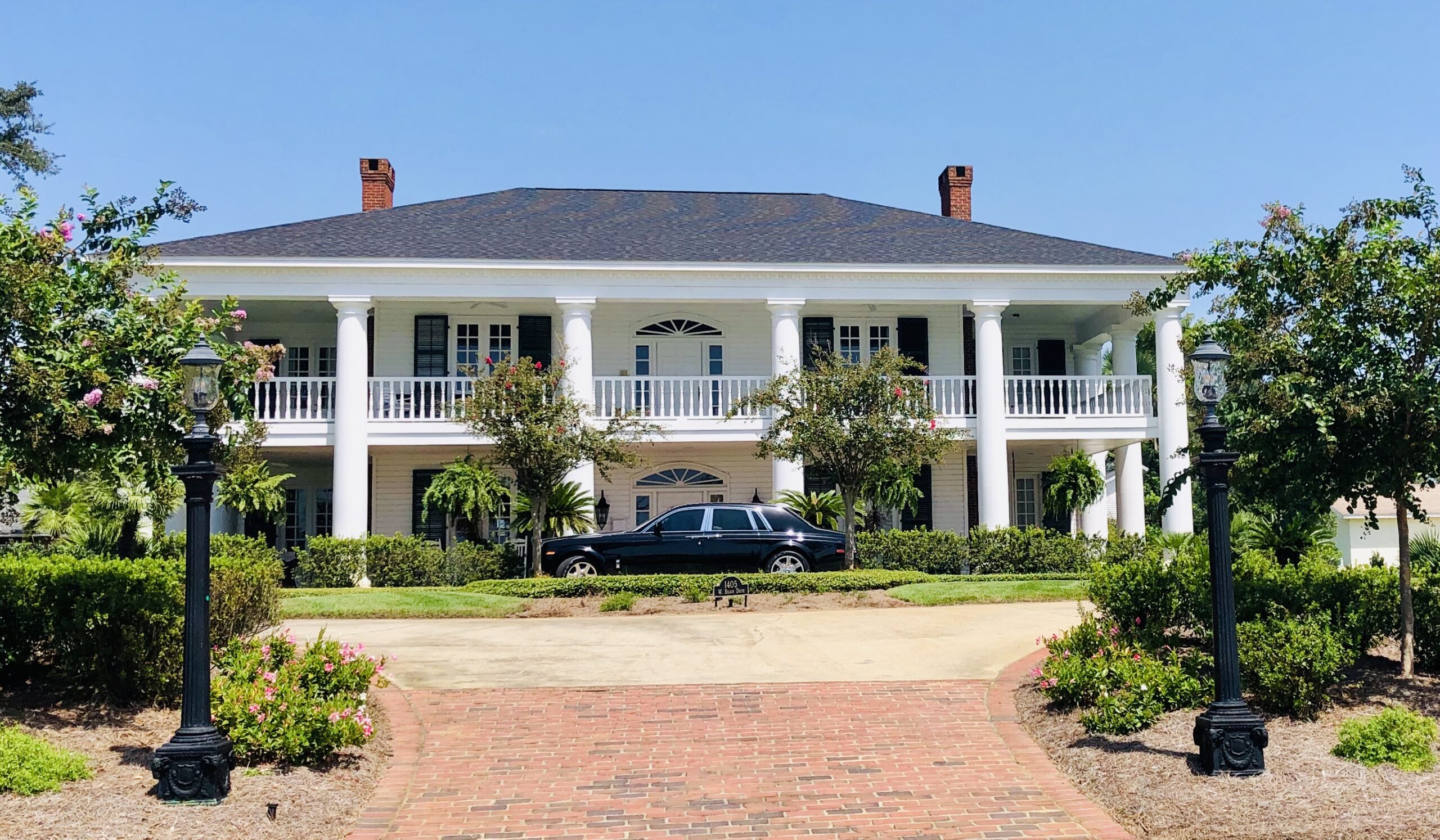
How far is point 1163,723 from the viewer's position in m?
8.88

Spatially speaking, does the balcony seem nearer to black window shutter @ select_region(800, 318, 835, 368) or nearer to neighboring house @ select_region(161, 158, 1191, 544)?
neighboring house @ select_region(161, 158, 1191, 544)

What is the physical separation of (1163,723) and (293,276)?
59.3 feet

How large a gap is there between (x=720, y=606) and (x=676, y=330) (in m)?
10.3

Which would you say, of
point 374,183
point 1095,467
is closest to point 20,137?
point 374,183

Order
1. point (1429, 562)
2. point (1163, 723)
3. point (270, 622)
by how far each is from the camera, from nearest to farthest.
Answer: point (1163, 723) < point (270, 622) < point (1429, 562)

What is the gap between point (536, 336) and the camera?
992 inches

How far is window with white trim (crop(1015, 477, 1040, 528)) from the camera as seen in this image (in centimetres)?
2727

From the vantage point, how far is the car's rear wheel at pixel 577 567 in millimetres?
19141

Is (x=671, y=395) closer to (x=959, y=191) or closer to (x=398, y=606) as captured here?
(x=398, y=606)

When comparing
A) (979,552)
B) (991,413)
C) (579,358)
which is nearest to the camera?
(979,552)

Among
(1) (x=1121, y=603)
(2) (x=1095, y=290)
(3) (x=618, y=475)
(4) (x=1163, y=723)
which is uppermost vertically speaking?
(2) (x=1095, y=290)

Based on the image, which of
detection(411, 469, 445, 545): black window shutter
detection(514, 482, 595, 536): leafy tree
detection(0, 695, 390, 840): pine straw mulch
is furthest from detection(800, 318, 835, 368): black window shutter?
detection(0, 695, 390, 840): pine straw mulch

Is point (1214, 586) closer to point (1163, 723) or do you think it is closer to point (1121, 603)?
point (1163, 723)

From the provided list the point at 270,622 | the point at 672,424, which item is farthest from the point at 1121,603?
the point at 672,424
